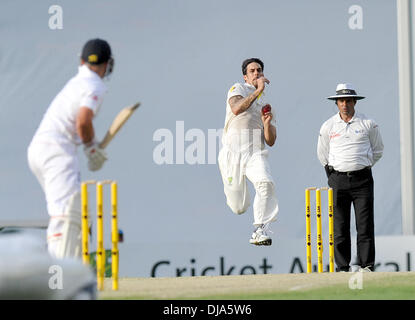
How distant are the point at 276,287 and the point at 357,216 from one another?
2.18 metres

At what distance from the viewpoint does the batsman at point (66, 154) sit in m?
7.67

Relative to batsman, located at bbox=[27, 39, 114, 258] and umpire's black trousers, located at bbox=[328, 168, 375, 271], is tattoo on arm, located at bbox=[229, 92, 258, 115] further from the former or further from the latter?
batsman, located at bbox=[27, 39, 114, 258]

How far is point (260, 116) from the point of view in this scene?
10633 millimetres

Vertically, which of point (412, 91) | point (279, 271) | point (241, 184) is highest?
point (412, 91)

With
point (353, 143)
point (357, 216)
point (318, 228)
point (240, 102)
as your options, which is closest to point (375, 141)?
point (353, 143)

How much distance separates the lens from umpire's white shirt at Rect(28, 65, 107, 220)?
7684 millimetres

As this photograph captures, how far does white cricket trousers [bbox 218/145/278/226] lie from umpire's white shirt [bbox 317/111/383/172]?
1.98 ft

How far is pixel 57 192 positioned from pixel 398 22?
6398 mm

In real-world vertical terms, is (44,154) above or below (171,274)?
above

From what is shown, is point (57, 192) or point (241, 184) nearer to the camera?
point (57, 192)

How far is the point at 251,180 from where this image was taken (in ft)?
35.0

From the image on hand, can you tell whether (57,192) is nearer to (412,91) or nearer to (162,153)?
(162,153)
